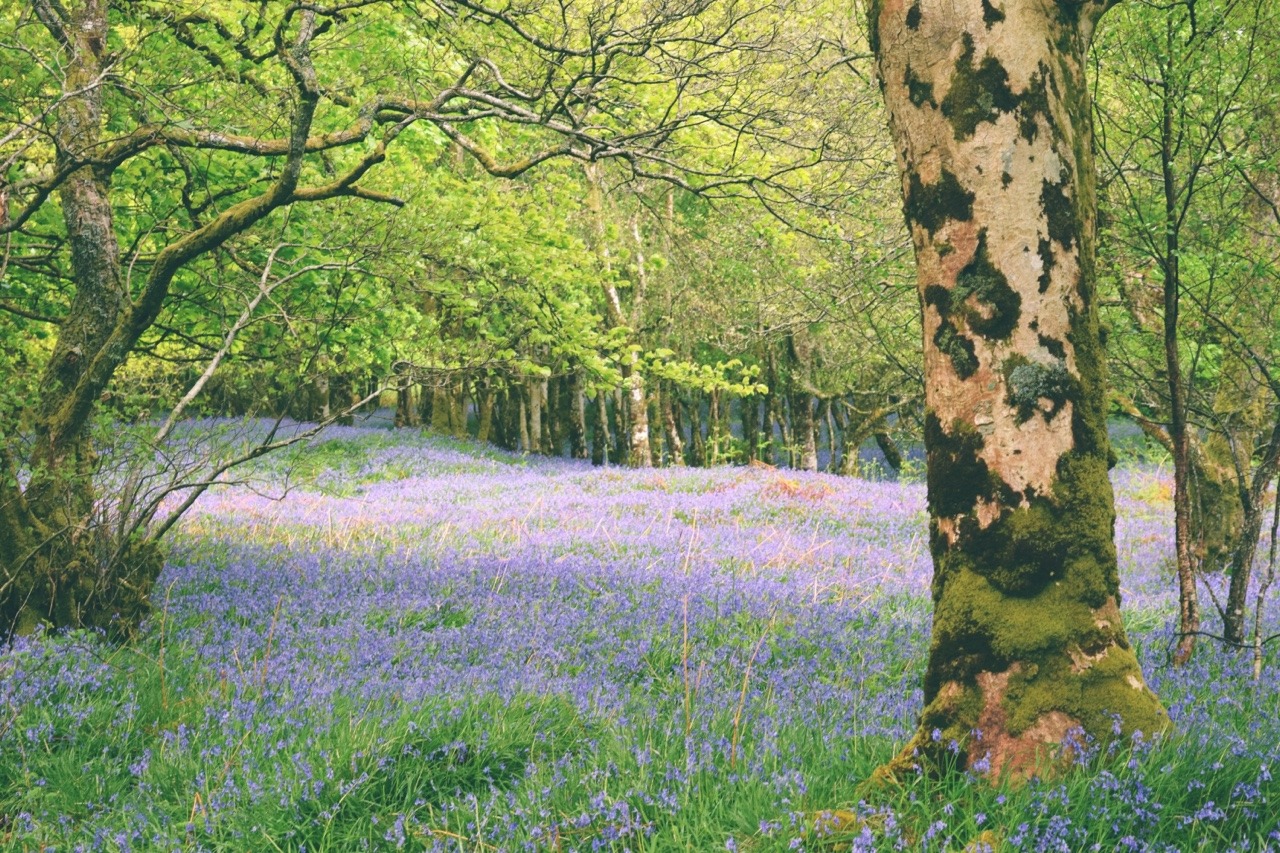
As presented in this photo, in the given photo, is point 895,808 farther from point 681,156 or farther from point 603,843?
point 681,156

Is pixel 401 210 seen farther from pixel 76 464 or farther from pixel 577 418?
pixel 577 418

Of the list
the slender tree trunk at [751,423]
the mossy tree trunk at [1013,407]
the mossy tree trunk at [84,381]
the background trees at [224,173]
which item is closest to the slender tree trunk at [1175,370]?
the mossy tree trunk at [1013,407]

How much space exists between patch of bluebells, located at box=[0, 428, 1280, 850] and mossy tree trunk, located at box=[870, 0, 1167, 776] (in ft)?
0.97

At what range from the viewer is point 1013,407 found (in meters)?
3.15

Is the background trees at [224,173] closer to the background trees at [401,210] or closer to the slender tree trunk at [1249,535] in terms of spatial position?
the background trees at [401,210]

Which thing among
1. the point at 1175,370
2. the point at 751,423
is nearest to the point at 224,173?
the point at 1175,370

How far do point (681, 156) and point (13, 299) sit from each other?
7.29 m

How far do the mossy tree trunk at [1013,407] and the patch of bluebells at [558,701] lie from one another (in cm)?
30

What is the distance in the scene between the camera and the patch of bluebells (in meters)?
3.02

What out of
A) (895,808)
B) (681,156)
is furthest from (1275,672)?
(681,156)

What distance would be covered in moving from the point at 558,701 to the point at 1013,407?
9.25 feet

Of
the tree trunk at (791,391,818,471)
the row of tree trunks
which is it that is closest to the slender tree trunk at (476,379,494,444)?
the row of tree trunks

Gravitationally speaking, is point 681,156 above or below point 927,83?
above

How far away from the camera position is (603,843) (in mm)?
2986
